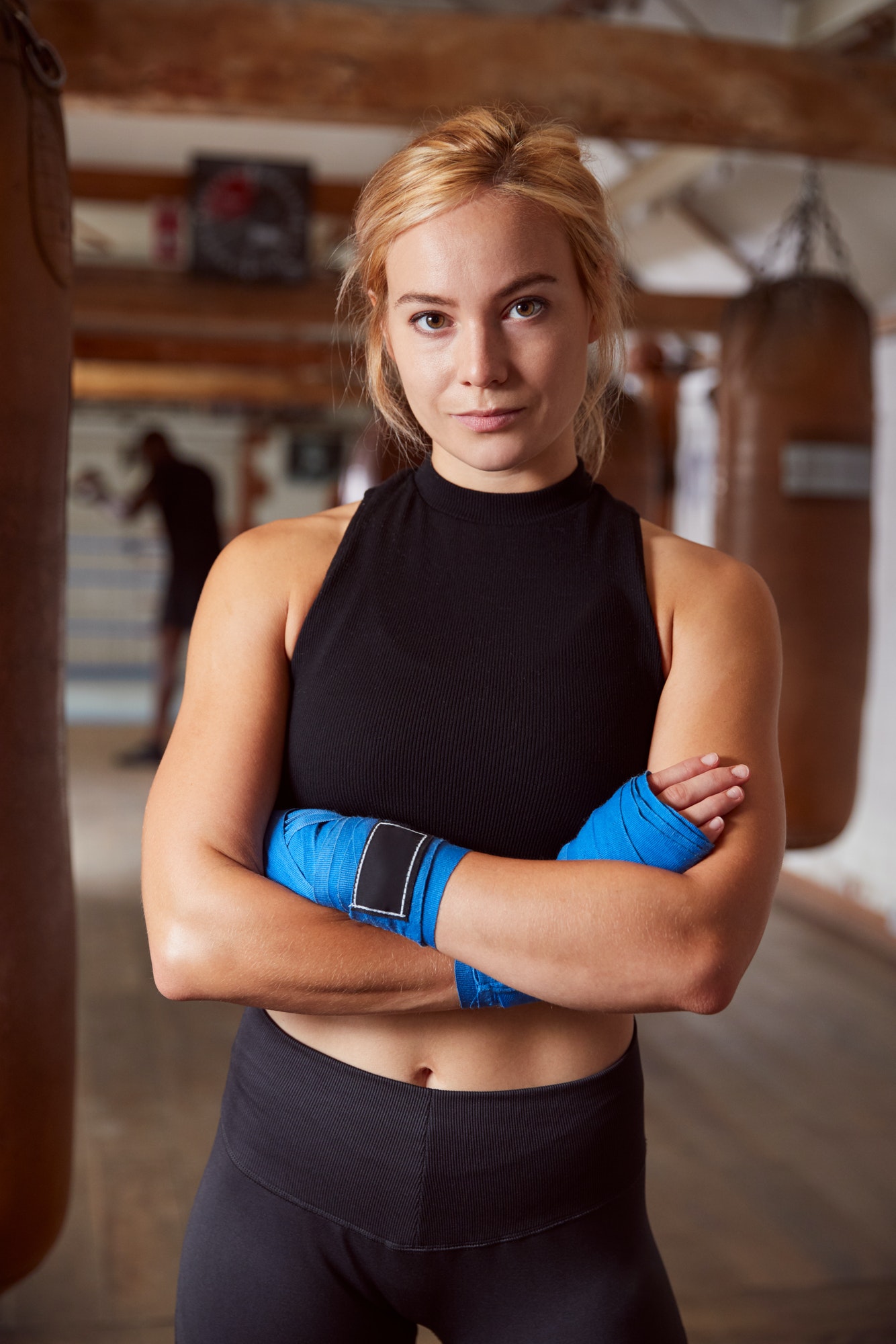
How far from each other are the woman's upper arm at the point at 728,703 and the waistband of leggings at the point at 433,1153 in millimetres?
234

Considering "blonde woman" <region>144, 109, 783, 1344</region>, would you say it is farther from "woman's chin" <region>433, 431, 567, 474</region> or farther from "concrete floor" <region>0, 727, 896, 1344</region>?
"concrete floor" <region>0, 727, 896, 1344</region>

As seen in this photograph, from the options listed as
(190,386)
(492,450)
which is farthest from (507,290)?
(190,386)

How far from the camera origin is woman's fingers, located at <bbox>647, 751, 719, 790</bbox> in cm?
104

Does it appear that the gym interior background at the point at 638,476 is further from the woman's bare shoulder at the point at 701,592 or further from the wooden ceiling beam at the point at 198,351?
the wooden ceiling beam at the point at 198,351

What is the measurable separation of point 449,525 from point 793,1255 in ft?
6.95

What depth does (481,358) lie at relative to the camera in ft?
3.38

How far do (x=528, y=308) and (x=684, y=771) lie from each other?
0.41 metres

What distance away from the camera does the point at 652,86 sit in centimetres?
275

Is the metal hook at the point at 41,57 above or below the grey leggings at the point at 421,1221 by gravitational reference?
above

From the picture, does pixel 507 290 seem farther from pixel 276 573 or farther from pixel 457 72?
pixel 457 72

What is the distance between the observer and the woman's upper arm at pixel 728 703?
3.45 ft

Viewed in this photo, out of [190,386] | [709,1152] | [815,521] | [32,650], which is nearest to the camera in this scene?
[32,650]

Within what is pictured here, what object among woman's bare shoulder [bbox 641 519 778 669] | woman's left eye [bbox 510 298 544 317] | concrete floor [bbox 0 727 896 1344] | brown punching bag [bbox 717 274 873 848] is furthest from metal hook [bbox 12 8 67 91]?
concrete floor [bbox 0 727 896 1344]

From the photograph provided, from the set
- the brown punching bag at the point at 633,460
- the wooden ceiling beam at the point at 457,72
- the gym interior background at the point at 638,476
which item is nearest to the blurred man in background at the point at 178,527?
the gym interior background at the point at 638,476
